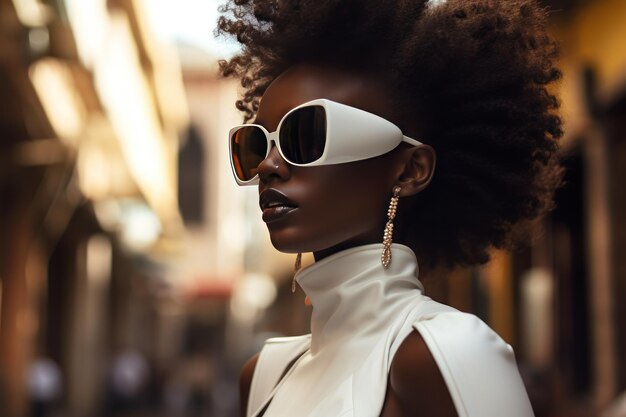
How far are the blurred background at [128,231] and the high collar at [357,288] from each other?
0.40 m

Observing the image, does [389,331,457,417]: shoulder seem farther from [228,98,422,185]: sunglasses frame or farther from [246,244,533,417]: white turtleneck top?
[228,98,422,185]: sunglasses frame

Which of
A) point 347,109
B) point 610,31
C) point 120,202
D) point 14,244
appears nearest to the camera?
point 347,109

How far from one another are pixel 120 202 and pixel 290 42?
17441mm

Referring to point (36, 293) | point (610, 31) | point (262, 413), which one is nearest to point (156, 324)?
point (36, 293)

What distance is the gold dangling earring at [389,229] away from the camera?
5.82ft

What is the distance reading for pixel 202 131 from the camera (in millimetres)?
46781

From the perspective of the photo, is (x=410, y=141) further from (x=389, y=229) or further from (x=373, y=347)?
(x=373, y=347)

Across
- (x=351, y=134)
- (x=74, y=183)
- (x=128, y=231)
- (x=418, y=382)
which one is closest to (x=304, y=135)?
(x=351, y=134)

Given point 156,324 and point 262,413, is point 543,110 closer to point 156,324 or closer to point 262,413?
point 262,413

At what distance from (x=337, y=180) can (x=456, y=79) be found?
296 mm

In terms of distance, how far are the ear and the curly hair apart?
0.05 meters

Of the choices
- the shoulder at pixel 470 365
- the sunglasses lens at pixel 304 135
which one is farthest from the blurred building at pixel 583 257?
the shoulder at pixel 470 365

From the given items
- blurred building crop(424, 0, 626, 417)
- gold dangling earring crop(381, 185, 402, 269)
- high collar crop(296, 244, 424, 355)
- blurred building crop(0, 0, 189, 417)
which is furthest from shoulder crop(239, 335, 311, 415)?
blurred building crop(0, 0, 189, 417)

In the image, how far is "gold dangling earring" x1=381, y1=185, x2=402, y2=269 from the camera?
1.77 m
